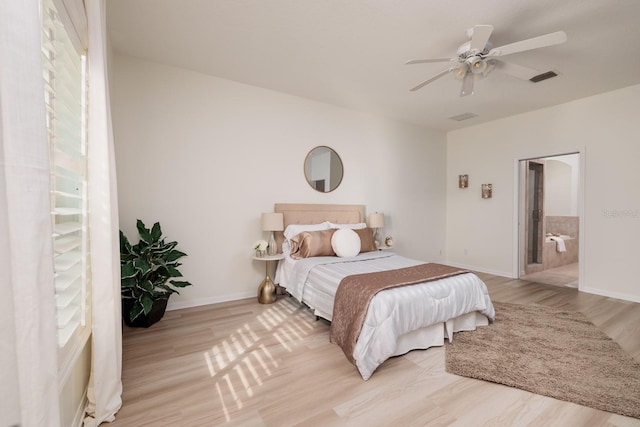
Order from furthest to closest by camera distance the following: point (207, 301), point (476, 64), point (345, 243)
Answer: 1. point (345, 243)
2. point (207, 301)
3. point (476, 64)

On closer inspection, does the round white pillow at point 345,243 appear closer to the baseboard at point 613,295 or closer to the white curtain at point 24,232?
the white curtain at point 24,232

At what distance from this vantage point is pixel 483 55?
2348mm

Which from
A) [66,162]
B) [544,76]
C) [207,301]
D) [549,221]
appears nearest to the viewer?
[66,162]

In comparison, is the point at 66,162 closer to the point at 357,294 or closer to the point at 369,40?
the point at 357,294

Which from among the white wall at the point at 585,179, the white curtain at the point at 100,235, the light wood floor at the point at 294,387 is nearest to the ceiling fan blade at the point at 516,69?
the white wall at the point at 585,179

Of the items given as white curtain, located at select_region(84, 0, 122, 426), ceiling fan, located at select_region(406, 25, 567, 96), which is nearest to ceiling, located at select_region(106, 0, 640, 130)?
ceiling fan, located at select_region(406, 25, 567, 96)

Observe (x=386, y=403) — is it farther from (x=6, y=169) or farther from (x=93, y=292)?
(x=6, y=169)

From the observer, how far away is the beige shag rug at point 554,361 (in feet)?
5.93

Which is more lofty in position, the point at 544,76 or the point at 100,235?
the point at 544,76

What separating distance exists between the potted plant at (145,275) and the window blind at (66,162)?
37.5 inches

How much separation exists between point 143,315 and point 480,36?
3810 millimetres

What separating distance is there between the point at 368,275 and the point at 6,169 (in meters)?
2.35

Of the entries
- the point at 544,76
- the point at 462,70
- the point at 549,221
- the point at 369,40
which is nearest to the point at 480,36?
the point at 462,70

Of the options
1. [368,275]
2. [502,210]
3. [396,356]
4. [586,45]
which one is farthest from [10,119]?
[502,210]
